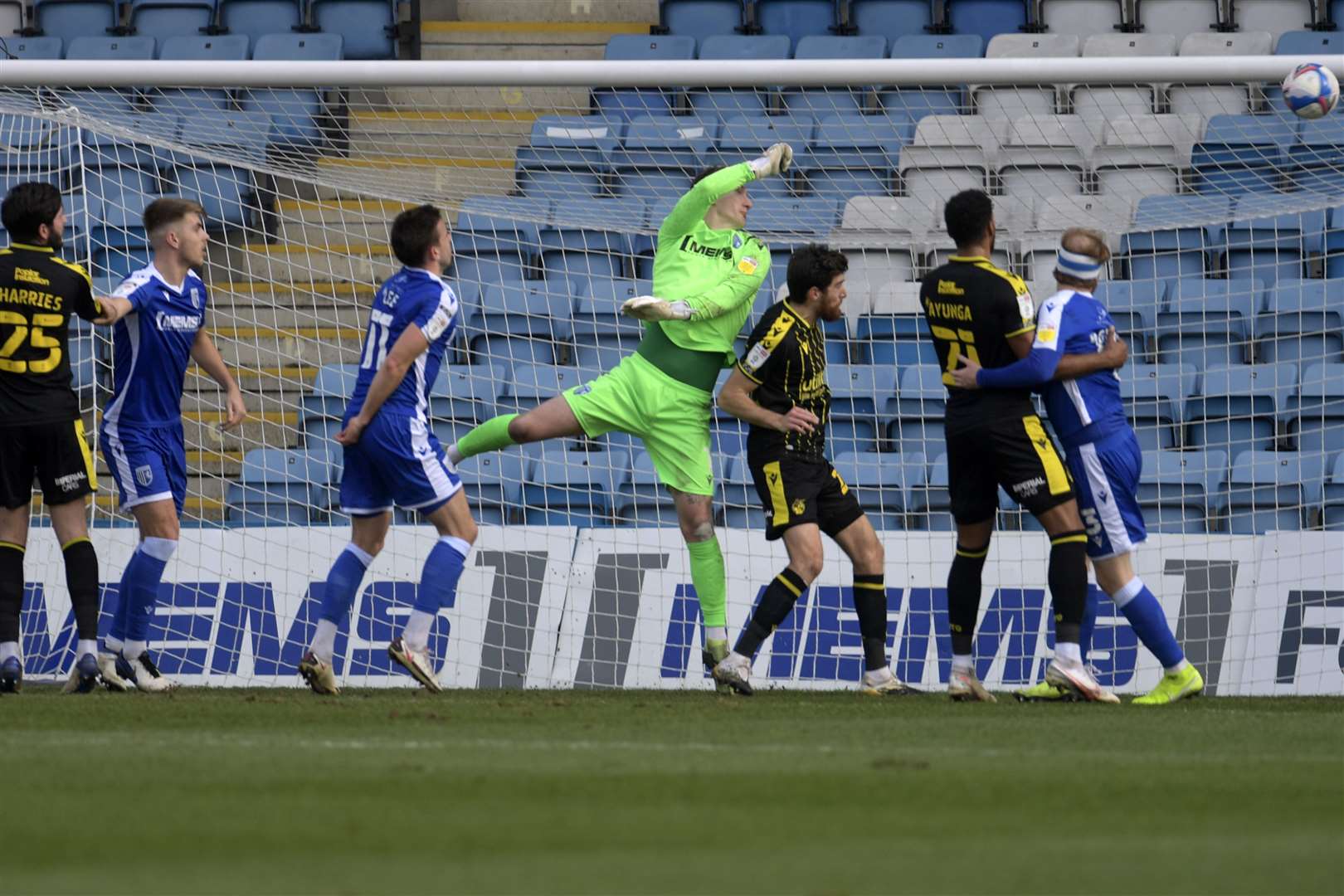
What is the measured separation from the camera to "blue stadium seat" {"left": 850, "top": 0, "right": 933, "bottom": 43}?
1384cm

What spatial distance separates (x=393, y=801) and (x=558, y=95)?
33.2ft

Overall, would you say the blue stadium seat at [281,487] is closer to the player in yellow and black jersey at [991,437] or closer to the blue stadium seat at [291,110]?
the blue stadium seat at [291,110]

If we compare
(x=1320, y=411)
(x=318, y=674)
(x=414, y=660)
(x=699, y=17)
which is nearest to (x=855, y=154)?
(x=1320, y=411)

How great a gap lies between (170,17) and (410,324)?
8.34 m

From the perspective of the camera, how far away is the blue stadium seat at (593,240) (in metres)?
10.3

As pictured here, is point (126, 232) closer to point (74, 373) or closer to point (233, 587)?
point (74, 373)

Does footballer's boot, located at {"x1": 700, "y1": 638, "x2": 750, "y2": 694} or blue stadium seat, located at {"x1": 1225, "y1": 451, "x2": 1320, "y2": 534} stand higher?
blue stadium seat, located at {"x1": 1225, "y1": 451, "x2": 1320, "y2": 534}

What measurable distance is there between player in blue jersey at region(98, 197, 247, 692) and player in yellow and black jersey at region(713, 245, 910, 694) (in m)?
2.44

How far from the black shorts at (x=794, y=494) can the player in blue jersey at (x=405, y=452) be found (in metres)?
1.27

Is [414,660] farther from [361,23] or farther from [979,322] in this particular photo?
[361,23]

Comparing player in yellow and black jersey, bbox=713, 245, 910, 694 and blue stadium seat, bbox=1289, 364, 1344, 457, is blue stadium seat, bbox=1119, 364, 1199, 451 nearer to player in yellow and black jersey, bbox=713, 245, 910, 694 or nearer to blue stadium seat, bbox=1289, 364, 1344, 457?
blue stadium seat, bbox=1289, 364, 1344, 457

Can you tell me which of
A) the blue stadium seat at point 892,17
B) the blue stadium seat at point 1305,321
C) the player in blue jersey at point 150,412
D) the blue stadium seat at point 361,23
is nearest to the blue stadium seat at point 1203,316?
the blue stadium seat at point 1305,321

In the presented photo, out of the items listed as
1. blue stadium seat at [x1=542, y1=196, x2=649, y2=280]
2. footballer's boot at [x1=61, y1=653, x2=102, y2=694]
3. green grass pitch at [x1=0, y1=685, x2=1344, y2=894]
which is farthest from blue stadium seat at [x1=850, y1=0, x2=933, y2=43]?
green grass pitch at [x1=0, y1=685, x2=1344, y2=894]

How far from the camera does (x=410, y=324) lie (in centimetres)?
710
